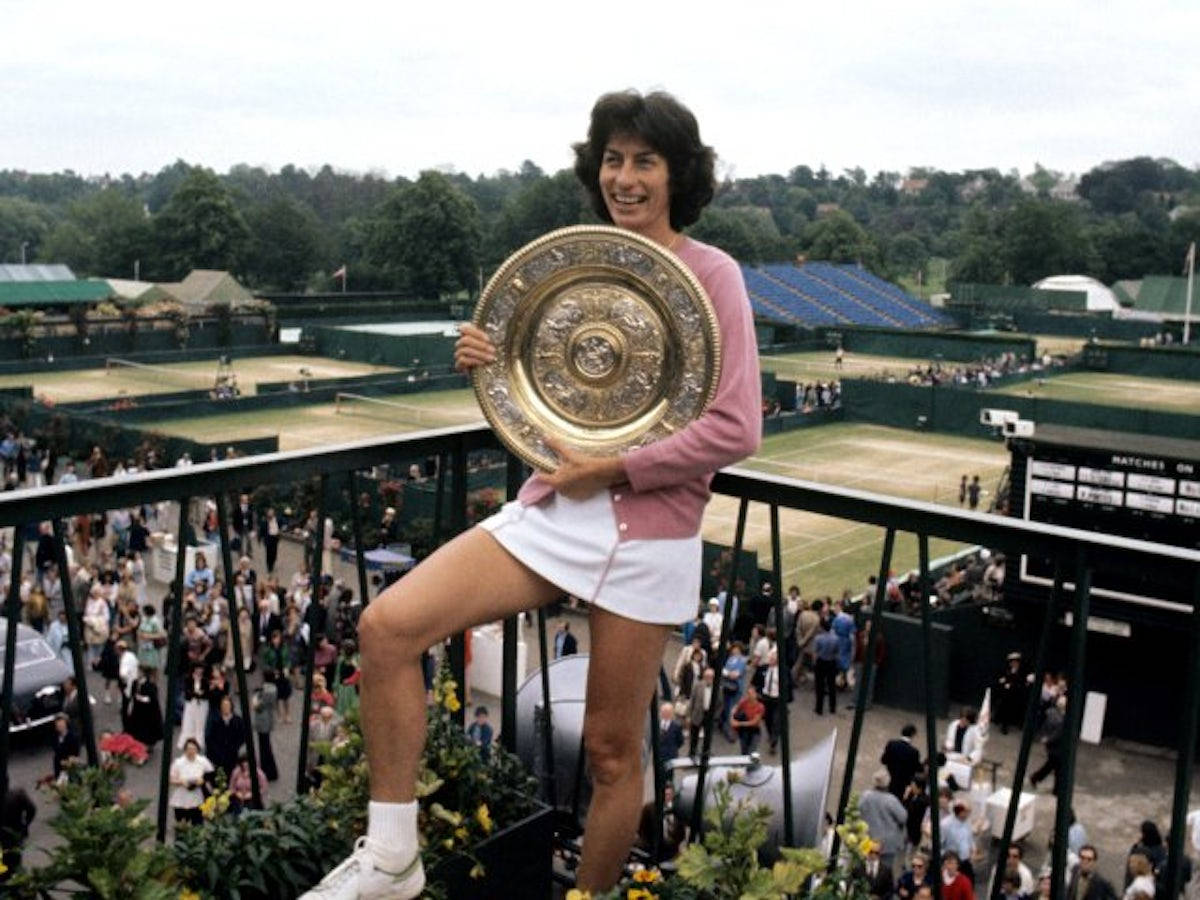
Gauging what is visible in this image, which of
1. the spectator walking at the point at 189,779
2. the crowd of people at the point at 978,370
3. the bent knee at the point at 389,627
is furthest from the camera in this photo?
the crowd of people at the point at 978,370

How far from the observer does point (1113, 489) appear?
604 inches

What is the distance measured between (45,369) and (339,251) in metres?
57.4

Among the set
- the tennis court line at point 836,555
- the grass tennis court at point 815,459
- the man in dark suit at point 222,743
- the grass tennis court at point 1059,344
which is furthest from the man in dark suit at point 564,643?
the grass tennis court at point 1059,344

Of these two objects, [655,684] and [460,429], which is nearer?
[655,684]

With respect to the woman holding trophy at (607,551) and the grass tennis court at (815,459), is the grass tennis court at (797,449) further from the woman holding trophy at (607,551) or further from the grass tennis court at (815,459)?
the woman holding trophy at (607,551)

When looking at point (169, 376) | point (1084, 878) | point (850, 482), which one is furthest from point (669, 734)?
point (169, 376)

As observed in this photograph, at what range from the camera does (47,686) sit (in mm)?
11945

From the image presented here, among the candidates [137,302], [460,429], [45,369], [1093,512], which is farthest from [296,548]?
[137,302]

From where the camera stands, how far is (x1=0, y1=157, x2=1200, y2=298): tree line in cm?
7975

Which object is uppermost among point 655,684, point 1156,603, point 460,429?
point 460,429

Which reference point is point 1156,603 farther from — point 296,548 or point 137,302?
point 137,302

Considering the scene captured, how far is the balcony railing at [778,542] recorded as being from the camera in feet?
8.38

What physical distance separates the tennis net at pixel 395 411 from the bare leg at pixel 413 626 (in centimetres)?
3281

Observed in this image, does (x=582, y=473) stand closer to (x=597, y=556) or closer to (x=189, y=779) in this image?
(x=597, y=556)
